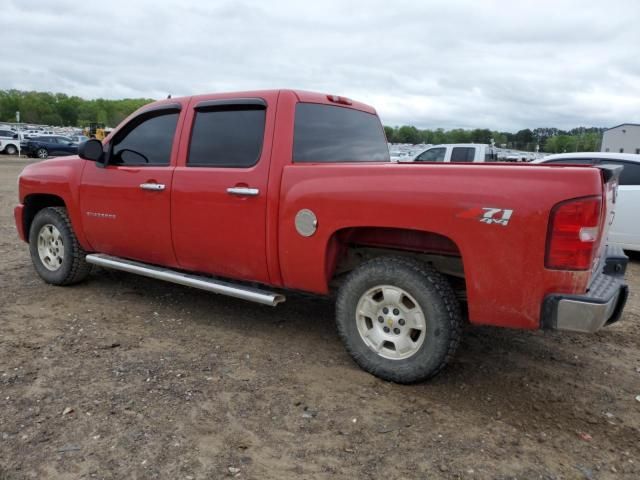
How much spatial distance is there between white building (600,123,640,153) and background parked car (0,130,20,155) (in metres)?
45.5

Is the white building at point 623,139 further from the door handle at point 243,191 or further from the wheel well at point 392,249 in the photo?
the door handle at point 243,191

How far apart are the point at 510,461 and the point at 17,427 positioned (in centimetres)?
257

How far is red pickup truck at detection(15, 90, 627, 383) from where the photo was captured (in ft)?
9.40

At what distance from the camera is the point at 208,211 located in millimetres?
4066

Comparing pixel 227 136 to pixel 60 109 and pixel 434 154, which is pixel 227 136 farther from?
pixel 60 109

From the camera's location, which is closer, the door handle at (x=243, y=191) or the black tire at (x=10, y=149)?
the door handle at (x=243, y=191)

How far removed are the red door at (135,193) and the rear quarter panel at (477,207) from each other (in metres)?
1.49

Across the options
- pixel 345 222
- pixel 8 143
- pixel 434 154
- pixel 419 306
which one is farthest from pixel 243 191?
pixel 8 143

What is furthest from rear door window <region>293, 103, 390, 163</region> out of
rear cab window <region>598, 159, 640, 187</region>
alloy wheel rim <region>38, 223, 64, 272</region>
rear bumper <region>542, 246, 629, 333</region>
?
rear cab window <region>598, 159, 640, 187</region>

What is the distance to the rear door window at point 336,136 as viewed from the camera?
396 centimetres

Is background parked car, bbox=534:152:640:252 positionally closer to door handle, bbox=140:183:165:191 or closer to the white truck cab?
door handle, bbox=140:183:165:191

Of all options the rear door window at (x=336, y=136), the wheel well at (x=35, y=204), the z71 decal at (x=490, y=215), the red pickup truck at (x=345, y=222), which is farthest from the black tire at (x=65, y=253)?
the z71 decal at (x=490, y=215)

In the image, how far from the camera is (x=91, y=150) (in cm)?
470

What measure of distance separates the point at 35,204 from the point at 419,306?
4371mm
